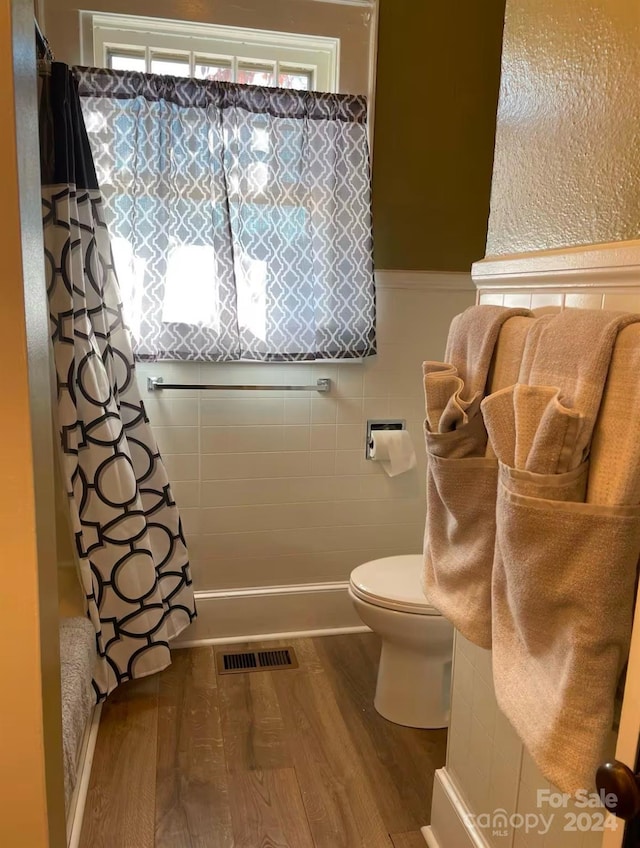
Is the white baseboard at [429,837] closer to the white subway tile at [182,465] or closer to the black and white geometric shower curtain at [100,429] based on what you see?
the black and white geometric shower curtain at [100,429]

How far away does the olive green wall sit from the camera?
248cm

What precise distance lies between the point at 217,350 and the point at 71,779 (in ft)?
4.60

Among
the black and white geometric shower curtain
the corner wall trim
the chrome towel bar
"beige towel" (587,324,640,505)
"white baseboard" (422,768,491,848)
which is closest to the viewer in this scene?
"beige towel" (587,324,640,505)

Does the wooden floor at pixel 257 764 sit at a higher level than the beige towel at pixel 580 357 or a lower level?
lower

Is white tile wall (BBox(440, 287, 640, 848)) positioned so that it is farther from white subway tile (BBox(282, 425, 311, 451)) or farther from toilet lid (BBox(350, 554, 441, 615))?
white subway tile (BBox(282, 425, 311, 451))

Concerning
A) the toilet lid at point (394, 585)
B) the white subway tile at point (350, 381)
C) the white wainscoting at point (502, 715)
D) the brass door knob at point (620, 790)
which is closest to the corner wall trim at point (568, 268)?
the white wainscoting at point (502, 715)

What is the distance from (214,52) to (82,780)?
2.41 meters

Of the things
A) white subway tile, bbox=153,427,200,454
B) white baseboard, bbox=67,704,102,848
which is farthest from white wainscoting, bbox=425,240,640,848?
white subway tile, bbox=153,427,200,454

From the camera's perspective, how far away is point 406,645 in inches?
83.8

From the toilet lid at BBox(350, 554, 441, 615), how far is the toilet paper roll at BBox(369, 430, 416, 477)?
41cm

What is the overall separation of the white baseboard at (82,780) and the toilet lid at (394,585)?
922mm

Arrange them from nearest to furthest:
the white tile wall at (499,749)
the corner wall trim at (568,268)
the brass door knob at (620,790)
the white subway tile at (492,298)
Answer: the brass door knob at (620,790)
the corner wall trim at (568,268)
the white tile wall at (499,749)
the white subway tile at (492,298)

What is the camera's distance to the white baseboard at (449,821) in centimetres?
151

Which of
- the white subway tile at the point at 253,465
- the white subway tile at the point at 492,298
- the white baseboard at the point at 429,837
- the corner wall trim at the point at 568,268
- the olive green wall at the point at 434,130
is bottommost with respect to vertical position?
the white baseboard at the point at 429,837
